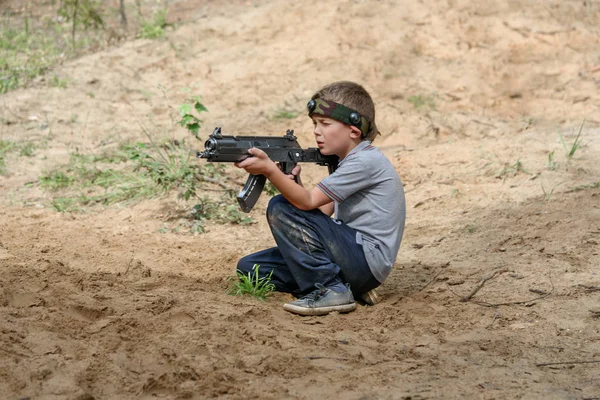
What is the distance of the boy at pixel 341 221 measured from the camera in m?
3.76

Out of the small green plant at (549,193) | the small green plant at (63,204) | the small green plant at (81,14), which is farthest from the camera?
the small green plant at (81,14)

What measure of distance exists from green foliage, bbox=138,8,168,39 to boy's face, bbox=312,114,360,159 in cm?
498

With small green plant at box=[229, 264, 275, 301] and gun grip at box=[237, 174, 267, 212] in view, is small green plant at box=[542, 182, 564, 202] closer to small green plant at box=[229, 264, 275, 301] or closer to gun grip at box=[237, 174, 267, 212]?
small green plant at box=[229, 264, 275, 301]

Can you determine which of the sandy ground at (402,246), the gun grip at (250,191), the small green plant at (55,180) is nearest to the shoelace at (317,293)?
the sandy ground at (402,246)

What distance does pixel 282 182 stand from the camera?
3.64 m

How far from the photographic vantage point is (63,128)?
6.96 meters

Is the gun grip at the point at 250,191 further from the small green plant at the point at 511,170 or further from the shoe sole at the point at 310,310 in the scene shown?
the small green plant at the point at 511,170

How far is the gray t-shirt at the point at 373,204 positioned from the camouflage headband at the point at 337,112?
0.14 m

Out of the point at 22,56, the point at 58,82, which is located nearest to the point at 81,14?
the point at 22,56

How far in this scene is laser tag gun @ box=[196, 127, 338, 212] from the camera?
3.48 meters

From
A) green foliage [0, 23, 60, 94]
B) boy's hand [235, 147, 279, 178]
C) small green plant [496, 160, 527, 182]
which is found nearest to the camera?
boy's hand [235, 147, 279, 178]

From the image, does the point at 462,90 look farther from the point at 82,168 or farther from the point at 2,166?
the point at 2,166

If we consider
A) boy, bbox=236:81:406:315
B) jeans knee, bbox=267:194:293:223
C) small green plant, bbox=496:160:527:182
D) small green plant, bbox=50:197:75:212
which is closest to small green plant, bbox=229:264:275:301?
boy, bbox=236:81:406:315

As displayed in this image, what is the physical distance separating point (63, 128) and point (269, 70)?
2.16m
